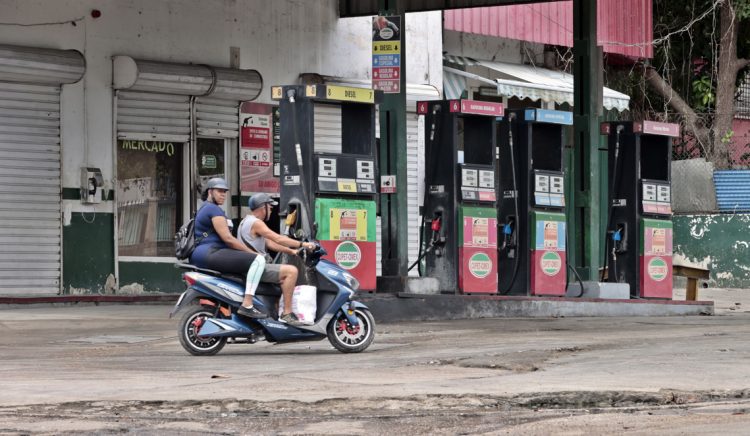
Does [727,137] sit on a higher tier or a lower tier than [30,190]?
higher

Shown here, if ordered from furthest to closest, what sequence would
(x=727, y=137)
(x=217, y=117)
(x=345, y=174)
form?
(x=727, y=137)
(x=217, y=117)
(x=345, y=174)

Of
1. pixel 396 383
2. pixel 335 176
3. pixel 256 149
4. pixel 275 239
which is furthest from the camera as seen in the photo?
pixel 256 149

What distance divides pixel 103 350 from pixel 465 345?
3371 mm

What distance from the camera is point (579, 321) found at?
1731 cm

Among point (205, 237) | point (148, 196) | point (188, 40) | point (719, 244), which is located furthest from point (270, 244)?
point (719, 244)

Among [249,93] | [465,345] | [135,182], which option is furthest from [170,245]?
[465,345]

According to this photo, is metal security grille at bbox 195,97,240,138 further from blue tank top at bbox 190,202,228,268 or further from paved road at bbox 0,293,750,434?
blue tank top at bbox 190,202,228,268

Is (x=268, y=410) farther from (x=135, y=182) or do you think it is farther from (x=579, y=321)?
(x=135, y=182)

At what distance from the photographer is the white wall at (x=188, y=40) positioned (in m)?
19.8

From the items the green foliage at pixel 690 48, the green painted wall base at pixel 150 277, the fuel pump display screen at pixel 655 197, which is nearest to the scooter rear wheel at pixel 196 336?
the green painted wall base at pixel 150 277

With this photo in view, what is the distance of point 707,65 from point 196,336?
793 inches

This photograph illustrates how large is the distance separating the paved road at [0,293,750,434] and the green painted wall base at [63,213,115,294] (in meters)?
4.38

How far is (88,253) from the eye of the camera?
790 inches

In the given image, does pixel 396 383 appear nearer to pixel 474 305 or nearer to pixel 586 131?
pixel 474 305
